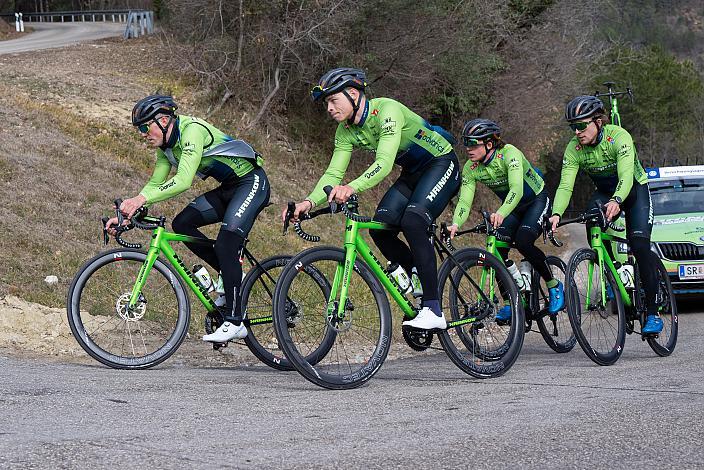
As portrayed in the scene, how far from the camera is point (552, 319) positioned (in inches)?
385

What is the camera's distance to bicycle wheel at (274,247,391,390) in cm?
691

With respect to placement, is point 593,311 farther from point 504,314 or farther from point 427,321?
point 427,321

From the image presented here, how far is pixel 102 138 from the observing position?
767 inches

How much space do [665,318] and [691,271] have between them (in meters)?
3.60

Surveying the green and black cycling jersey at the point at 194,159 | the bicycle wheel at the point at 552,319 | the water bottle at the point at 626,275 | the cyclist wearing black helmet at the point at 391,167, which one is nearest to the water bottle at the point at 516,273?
the bicycle wheel at the point at 552,319

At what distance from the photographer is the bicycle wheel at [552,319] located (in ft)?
31.9

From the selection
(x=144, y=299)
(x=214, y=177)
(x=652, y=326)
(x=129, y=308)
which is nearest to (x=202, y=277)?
(x=144, y=299)

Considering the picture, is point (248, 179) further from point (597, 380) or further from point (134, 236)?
point (134, 236)

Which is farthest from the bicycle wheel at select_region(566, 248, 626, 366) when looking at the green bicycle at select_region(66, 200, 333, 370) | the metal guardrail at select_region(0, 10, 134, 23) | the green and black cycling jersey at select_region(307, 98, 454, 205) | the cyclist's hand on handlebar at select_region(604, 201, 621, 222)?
the metal guardrail at select_region(0, 10, 134, 23)

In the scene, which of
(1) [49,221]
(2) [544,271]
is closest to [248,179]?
(2) [544,271]

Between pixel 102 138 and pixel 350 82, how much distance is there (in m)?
13.0

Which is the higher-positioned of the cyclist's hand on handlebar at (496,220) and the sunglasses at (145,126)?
the sunglasses at (145,126)

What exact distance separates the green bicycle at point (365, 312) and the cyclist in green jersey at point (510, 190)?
1235mm

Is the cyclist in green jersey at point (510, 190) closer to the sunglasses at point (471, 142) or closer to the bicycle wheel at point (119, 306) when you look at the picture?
the sunglasses at point (471, 142)
